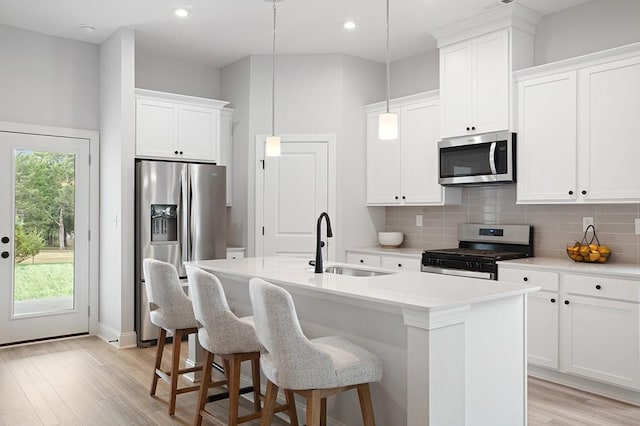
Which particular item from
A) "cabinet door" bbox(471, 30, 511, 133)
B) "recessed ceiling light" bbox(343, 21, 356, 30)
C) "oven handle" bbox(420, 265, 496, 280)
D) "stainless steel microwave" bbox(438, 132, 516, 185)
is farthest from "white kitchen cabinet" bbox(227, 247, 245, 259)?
"cabinet door" bbox(471, 30, 511, 133)

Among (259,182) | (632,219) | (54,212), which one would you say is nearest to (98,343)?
(54,212)

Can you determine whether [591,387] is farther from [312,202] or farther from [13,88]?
[13,88]

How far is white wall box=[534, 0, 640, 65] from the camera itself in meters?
3.97

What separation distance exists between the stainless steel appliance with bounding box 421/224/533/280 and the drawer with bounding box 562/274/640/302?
0.58 m

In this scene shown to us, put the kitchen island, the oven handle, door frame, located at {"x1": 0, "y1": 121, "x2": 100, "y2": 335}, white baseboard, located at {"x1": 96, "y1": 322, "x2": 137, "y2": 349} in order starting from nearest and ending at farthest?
the kitchen island, the oven handle, white baseboard, located at {"x1": 96, "y1": 322, "x2": 137, "y2": 349}, door frame, located at {"x1": 0, "y1": 121, "x2": 100, "y2": 335}

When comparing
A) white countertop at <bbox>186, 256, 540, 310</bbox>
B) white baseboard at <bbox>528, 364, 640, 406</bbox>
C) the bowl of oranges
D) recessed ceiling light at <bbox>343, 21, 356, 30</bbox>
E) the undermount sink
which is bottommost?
white baseboard at <bbox>528, 364, 640, 406</bbox>

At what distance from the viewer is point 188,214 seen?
5051 mm

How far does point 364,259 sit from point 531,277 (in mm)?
1870

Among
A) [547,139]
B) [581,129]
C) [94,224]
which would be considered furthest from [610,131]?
[94,224]

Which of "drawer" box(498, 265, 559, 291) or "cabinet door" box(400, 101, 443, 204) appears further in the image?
"cabinet door" box(400, 101, 443, 204)

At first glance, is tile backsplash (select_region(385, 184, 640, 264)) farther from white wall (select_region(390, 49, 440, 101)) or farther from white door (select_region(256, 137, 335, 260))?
white wall (select_region(390, 49, 440, 101))

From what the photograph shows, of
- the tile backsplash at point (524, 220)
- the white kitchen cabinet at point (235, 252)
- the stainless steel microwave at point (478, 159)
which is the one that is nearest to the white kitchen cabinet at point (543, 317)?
the tile backsplash at point (524, 220)

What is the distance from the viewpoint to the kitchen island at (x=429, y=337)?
2154 mm

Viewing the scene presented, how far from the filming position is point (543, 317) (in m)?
3.85
